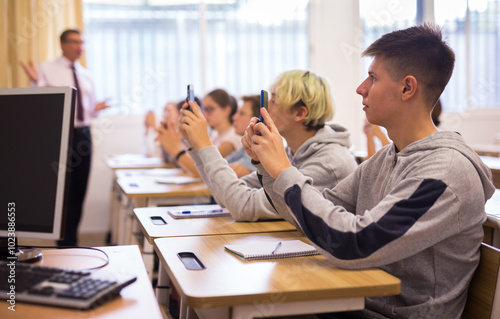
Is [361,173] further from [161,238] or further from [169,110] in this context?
[169,110]

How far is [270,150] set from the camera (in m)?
1.34

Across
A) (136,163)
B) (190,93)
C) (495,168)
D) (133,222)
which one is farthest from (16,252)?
(136,163)

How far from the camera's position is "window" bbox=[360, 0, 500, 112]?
18.6ft

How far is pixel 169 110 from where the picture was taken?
179 inches

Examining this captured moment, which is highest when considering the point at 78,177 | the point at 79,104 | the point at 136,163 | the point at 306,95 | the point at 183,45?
the point at 183,45

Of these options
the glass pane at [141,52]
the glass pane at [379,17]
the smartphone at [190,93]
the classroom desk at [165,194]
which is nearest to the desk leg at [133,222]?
the classroom desk at [165,194]

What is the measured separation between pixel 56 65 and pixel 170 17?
1.29 m

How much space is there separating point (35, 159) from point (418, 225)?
842 millimetres

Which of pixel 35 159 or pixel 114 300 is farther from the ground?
pixel 35 159

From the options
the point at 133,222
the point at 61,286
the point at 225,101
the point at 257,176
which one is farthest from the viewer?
the point at 225,101

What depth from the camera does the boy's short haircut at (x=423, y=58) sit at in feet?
4.38

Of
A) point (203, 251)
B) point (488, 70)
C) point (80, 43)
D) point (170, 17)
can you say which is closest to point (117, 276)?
point (203, 251)

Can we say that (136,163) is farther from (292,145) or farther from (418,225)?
(418,225)

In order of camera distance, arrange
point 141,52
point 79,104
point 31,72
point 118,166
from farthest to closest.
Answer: point 141,52 < point 31,72 < point 79,104 < point 118,166
